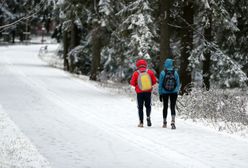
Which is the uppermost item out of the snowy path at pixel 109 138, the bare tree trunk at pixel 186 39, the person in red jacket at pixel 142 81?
the bare tree trunk at pixel 186 39

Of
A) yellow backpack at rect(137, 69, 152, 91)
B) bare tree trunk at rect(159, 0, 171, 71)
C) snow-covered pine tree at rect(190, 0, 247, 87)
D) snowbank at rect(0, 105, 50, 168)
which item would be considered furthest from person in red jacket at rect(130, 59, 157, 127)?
bare tree trunk at rect(159, 0, 171, 71)

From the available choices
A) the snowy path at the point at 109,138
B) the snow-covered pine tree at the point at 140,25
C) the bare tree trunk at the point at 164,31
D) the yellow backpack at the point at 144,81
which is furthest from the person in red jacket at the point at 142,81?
the snow-covered pine tree at the point at 140,25

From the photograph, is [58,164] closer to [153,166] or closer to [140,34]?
[153,166]

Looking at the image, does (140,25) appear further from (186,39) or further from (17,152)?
(17,152)

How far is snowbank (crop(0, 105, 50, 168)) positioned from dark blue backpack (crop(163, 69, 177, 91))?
A: 384cm

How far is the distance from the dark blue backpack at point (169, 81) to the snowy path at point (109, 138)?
3.66 feet

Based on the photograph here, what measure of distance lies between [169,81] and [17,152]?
4.78 m

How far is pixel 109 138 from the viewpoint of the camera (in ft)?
37.3

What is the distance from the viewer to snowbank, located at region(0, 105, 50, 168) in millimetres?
8426

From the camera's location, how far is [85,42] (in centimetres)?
3634

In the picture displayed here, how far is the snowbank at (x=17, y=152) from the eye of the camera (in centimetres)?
843

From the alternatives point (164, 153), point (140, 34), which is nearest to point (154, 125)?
point (164, 153)

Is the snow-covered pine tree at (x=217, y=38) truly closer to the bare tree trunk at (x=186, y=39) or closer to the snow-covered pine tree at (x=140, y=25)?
the bare tree trunk at (x=186, y=39)

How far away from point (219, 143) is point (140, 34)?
10.8m
